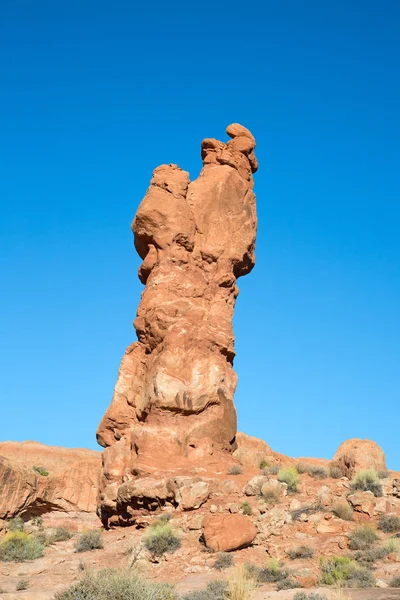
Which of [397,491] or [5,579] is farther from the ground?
[397,491]

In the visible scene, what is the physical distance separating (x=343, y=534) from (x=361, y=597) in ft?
15.0

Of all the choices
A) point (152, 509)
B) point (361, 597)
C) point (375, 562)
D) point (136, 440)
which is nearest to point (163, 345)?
point (136, 440)

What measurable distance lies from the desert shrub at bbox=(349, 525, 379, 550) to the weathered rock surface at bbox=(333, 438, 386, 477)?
5.90 metres

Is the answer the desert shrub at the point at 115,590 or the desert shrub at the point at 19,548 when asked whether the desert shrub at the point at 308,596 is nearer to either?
the desert shrub at the point at 115,590

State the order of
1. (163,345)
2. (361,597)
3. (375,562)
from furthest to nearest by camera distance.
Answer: (163,345), (375,562), (361,597)

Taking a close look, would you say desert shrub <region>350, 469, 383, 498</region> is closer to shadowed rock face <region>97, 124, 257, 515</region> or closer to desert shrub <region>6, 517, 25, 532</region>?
shadowed rock face <region>97, 124, 257, 515</region>

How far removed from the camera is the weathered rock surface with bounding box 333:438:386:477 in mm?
19906

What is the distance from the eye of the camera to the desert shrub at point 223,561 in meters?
13.0

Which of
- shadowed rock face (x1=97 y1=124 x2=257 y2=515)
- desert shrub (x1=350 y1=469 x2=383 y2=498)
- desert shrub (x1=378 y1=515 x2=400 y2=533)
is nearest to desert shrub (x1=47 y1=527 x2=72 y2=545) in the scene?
shadowed rock face (x1=97 y1=124 x2=257 y2=515)

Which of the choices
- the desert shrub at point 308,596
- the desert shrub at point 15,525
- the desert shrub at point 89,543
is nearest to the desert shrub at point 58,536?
the desert shrub at point 15,525

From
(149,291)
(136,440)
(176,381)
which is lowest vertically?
(136,440)

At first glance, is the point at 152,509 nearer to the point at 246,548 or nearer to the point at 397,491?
the point at 246,548

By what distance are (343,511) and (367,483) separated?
2085 millimetres

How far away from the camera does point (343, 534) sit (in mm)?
13906
